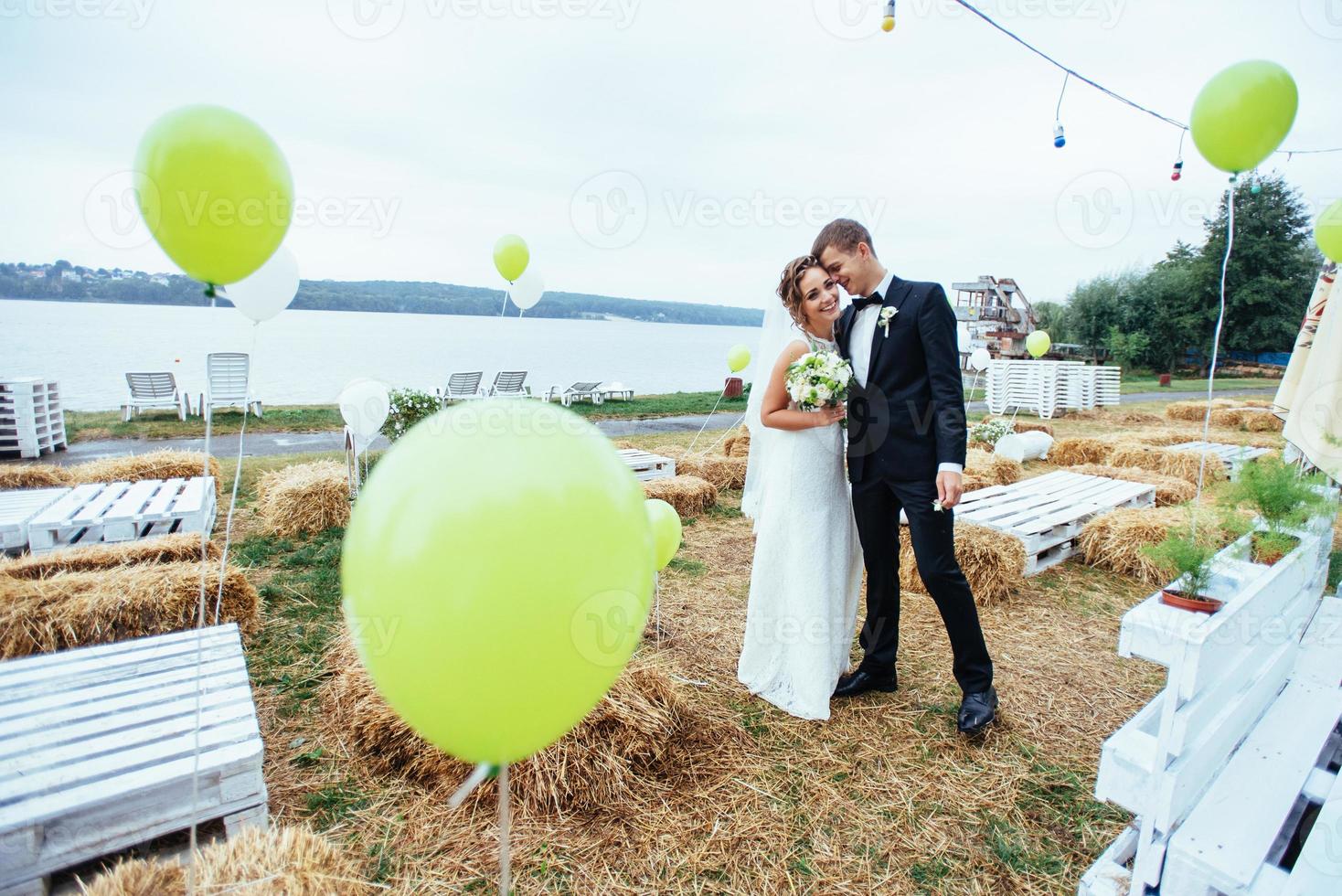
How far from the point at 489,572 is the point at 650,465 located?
21.6 ft

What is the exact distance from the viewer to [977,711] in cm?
305

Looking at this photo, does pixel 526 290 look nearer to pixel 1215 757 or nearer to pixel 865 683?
pixel 865 683

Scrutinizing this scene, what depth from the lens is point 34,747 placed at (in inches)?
83.4

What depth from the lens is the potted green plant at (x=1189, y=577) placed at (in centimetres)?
233

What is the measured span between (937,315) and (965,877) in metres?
2.19

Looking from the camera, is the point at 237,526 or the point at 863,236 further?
the point at 237,526

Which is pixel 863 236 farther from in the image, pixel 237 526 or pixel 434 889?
pixel 237 526

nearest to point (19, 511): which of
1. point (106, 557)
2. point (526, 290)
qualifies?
point (106, 557)

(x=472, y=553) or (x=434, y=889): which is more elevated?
(x=472, y=553)

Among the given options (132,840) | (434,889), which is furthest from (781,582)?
(132,840)

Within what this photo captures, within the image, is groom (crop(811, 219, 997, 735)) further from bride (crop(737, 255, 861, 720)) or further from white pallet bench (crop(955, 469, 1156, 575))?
white pallet bench (crop(955, 469, 1156, 575))

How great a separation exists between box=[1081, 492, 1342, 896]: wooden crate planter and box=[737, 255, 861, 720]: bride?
4.33 ft

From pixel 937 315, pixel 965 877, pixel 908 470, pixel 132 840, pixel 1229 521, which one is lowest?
pixel 965 877

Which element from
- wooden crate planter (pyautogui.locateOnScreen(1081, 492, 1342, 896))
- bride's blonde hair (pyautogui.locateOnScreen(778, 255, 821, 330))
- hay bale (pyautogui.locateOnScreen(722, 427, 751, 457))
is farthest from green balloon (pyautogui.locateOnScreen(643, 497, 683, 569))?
hay bale (pyautogui.locateOnScreen(722, 427, 751, 457))
